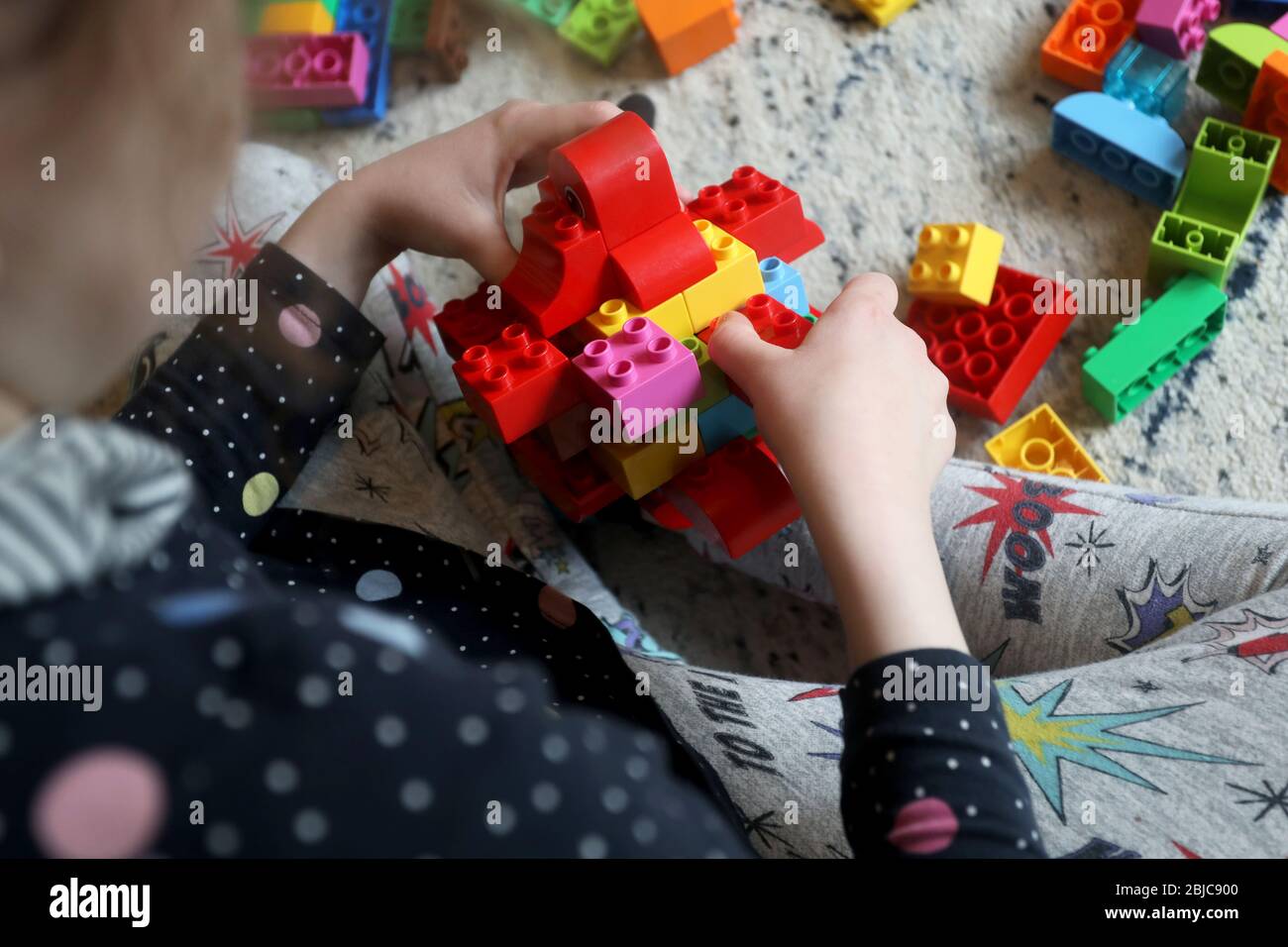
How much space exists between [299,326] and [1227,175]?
0.71 meters

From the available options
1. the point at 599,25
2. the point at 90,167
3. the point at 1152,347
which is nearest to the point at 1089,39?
the point at 1152,347

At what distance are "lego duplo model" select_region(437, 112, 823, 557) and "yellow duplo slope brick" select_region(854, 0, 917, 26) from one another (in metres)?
0.41

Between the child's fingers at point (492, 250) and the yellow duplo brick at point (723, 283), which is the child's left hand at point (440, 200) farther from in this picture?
the yellow duplo brick at point (723, 283)

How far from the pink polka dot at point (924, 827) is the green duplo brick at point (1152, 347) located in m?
0.51

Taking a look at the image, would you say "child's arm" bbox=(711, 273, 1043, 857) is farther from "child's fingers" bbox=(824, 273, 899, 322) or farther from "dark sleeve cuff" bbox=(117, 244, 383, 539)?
"dark sleeve cuff" bbox=(117, 244, 383, 539)

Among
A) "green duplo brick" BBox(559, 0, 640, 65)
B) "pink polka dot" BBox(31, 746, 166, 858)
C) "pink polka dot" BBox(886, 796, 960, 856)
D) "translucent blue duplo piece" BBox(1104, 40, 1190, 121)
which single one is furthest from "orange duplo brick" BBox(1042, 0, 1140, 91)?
"pink polka dot" BBox(31, 746, 166, 858)

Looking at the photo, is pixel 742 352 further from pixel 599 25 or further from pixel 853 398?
pixel 599 25

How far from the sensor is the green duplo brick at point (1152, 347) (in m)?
0.87

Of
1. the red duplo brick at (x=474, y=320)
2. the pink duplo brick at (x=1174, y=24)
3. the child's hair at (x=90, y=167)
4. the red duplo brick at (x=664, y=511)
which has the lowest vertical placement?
the red duplo brick at (x=664, y=511)

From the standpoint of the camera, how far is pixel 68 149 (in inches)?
13.7

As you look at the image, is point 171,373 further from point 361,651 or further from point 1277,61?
point 1277,61

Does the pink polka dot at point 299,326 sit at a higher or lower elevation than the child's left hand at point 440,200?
lower

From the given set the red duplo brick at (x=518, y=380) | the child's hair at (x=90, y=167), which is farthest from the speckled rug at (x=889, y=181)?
the child's hair at (x=90, y=167)
